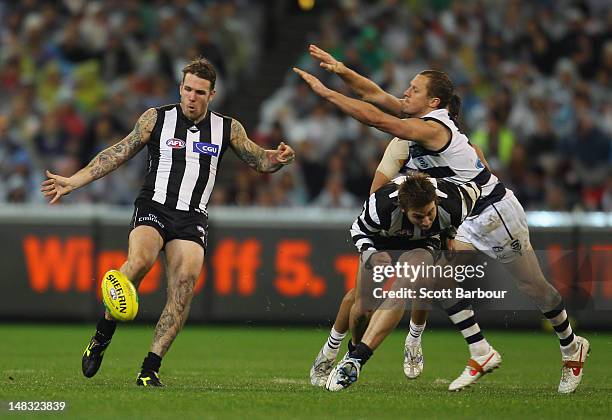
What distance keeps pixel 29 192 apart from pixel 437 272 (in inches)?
394

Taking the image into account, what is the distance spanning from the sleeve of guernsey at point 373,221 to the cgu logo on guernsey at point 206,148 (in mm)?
1203

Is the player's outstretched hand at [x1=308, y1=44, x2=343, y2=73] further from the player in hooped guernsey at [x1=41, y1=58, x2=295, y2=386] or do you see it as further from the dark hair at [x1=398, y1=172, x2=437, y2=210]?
the dark hair at [x1=398, y1=172, x2=437, y2=210]

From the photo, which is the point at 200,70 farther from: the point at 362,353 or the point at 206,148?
the point at 362,353

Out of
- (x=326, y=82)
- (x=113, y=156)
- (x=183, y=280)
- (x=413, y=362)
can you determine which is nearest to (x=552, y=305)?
(x=413, y=362)

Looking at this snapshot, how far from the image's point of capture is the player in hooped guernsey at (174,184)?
9336 millimetres

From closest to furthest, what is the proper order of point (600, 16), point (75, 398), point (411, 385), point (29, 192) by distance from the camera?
point (75, 398) < point (411, 385) < point (29, 192) < point (600, 16)

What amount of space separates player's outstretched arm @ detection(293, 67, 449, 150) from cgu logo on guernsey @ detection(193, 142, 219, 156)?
1080 millimetres

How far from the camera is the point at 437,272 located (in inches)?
378

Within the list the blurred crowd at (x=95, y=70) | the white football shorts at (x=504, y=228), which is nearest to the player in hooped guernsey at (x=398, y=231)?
the white football shorts at (x=504, y=228)

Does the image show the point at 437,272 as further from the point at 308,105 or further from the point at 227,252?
the point at 308,105

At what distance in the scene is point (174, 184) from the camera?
9578 millimetres

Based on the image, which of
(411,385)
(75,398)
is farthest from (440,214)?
(75,398)

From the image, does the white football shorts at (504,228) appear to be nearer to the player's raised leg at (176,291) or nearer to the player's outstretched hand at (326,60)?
the player's outstretched hand at (326,60)

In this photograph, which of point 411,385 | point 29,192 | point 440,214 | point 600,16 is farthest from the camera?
point 600,16
